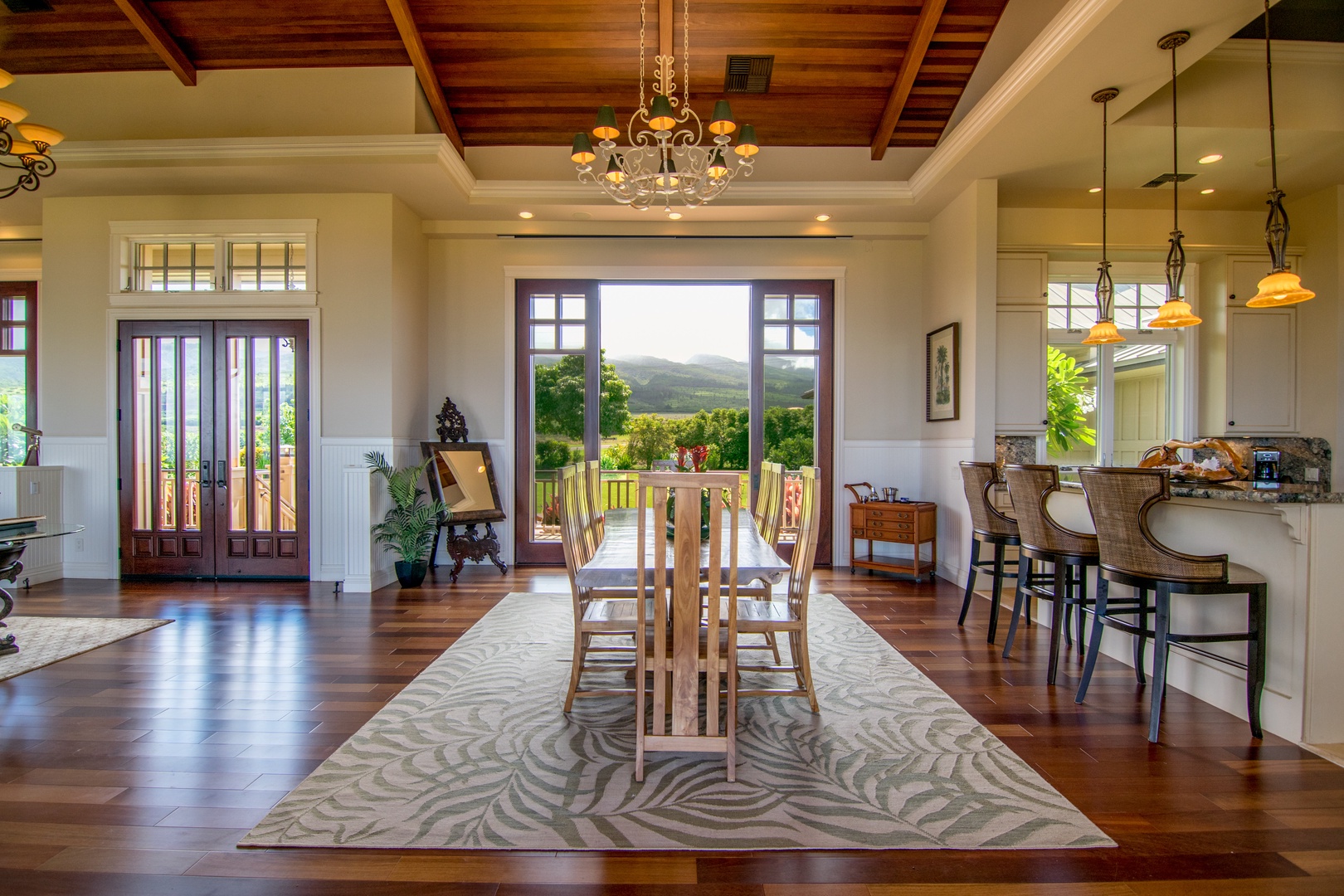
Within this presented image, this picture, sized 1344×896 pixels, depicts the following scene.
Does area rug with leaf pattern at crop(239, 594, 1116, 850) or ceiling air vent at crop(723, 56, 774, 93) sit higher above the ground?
ceiling air vent at crop(723, 56, 774, 93)

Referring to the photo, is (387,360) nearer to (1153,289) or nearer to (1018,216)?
(1018,216)

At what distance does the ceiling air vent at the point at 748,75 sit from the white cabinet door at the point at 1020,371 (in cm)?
261

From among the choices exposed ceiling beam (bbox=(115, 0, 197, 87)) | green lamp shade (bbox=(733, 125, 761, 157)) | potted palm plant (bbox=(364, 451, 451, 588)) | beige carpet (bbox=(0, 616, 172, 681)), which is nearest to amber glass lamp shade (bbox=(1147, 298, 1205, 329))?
green lamp shade (bbox=(733, 125, 761, 157))

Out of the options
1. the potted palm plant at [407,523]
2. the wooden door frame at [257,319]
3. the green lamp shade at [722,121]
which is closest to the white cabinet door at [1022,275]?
the green lamp shade at [722,121]

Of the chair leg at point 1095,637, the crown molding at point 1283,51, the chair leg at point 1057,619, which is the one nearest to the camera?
the chair leg at point 1095,637

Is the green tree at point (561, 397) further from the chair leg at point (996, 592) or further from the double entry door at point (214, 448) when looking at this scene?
the chair leg at point (996, 592)

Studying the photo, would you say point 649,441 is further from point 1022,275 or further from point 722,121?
point 722,121

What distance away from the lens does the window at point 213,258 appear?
213 inches

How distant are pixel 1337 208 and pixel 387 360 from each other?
25.4ft

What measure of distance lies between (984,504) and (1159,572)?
148 cm

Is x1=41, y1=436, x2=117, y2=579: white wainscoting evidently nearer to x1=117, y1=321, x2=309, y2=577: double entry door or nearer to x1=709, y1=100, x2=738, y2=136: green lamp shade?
x1=117, y1=321, x2=309, y2=577: double entry door

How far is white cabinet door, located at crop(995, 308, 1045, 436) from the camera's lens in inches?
211

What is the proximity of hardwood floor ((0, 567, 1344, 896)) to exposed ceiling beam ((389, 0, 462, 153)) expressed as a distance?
11.9 feet

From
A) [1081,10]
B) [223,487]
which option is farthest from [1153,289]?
[223,487]
